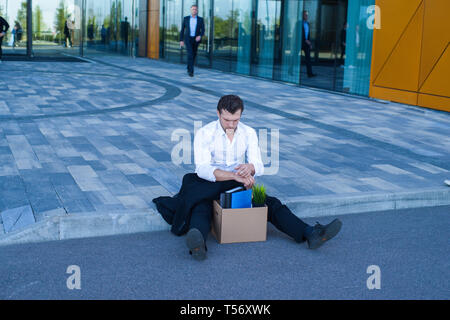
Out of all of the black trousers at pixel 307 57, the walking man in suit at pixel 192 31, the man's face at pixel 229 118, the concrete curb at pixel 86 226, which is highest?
the walking man in suit at pixel 192 31

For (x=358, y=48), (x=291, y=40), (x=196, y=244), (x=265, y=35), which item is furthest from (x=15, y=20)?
(x=196, y=244)

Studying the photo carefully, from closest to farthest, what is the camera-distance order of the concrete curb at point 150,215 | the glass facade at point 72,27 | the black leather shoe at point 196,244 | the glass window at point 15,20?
the black leather shoe at point 196,244 → the concrete curb at point 150,215 → the glass window at point 15,20 → the glass facade at point 72,27

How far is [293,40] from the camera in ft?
53.3

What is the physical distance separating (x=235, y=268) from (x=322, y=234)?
705 mm

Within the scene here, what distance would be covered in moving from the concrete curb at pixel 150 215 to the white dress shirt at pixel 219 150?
565 mm

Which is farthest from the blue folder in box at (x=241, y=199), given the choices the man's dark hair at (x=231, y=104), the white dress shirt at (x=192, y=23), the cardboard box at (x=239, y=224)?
the white dress shirt at (x=192, y=23)

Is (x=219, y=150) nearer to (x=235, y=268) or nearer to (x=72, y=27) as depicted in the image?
(x=235, y=268)

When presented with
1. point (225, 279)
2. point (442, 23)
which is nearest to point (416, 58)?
point (442, 23)

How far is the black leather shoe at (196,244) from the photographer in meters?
3.87

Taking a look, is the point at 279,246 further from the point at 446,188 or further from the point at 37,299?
the point at 446,188

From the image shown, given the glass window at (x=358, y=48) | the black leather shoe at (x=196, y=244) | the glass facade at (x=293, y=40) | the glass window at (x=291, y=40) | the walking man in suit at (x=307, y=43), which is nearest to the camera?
the black leather shoe at (x=196, y=244)

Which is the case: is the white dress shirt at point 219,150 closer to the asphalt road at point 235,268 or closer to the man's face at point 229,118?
the man's face at point 229,118

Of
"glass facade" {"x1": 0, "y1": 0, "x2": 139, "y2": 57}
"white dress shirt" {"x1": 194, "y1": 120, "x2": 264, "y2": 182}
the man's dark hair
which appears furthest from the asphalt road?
"glass facade" {"x1": 0, "y1": 0, "x2": 139, "y2": 57}
